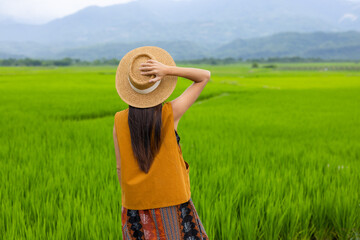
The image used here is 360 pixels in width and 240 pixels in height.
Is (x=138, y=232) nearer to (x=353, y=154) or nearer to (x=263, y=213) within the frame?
(x=263, y=213)

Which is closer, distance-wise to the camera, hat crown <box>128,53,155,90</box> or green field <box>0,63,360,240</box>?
hat crown <box>128,53,155,90</box>

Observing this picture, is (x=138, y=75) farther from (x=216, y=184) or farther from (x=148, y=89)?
(x=216, y=184)

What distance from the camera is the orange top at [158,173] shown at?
4.10 ft

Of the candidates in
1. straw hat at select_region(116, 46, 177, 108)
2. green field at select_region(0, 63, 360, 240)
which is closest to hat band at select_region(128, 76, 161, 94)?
straw hat at select_region(116, 46, 177, 108)

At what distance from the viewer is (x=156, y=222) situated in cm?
130

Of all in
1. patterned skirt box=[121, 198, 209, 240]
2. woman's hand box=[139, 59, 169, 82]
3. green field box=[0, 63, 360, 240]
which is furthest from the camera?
green field box=[0, 63, 360, 240]

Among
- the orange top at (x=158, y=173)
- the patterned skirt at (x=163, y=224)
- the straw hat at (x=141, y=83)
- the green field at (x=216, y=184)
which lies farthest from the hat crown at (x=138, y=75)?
the green field at (x=216, y=184)

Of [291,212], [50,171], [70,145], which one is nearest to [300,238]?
[291,212]

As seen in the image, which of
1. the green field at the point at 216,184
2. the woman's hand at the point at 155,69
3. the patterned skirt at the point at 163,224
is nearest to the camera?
the woman's hand at the point at 155,69

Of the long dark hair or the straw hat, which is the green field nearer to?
the long dark hair

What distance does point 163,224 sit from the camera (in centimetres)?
130

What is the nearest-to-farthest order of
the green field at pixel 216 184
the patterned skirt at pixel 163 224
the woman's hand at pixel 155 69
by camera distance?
the woman's hand at pixel 155 69, the patterned skirt at pixel 163 224, the green field at pixel 216 184

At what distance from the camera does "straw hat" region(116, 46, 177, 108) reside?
1185 millimetres

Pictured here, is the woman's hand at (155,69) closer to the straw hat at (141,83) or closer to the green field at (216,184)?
the straw hat at (141,83)
